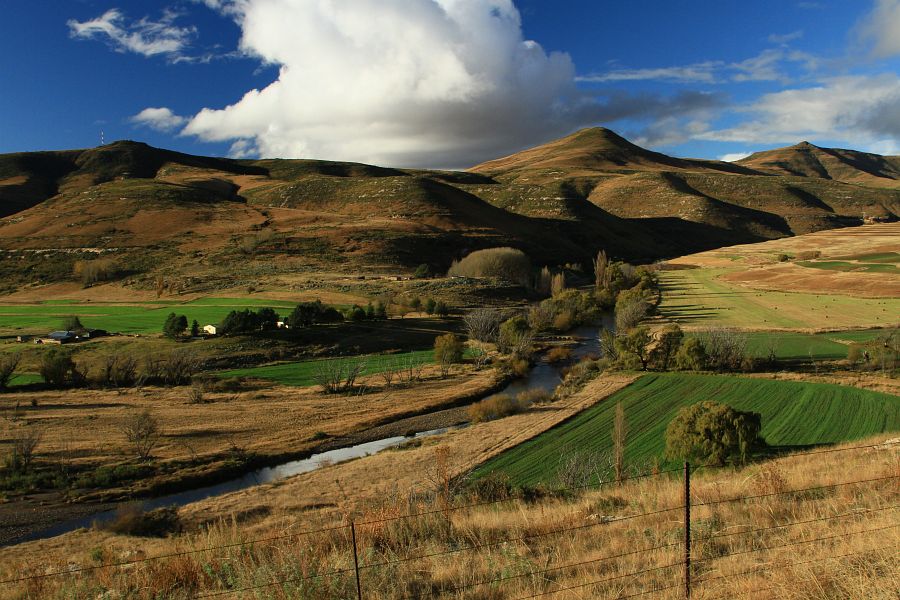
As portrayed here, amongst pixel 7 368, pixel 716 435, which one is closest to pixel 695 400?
pixel 716 435

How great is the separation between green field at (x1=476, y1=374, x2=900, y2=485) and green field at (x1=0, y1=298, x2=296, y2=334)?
4425 cm

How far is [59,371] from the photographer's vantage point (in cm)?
4347

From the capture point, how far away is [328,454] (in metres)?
33.1

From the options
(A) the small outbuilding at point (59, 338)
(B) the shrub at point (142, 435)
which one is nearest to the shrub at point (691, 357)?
(B) the shrub at point (142, 435)

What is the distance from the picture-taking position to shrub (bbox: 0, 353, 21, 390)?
4184 cm

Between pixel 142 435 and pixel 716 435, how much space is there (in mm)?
30924

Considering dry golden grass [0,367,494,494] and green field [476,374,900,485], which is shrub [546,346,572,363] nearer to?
dry golden grass [0,367,494,494]

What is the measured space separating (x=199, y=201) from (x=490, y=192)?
100314 mm

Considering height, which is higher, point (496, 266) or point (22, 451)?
point (496, 266)

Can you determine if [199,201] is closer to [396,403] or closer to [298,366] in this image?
[298,366]

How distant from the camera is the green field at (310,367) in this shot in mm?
47750

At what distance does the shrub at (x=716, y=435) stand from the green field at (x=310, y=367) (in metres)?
→ 31.2

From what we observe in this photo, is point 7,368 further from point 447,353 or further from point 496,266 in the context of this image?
point 496,266

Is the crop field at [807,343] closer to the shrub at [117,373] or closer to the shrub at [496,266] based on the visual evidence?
the shrub at [496,266]
